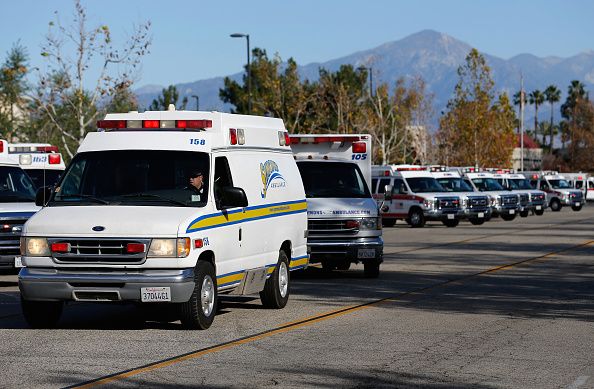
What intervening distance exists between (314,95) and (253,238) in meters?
56.6

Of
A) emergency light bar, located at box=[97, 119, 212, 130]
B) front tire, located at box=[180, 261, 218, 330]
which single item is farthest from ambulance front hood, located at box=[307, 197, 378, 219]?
front tire, located at box=[180, 261, 218, 330]

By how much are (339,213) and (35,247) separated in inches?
328

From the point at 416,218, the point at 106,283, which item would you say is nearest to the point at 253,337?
the point at 106,283

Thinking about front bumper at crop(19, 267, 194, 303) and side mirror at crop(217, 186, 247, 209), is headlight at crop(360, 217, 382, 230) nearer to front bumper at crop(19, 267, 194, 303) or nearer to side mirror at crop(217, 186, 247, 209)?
side mirror at crop(217, 186, 247, 209)

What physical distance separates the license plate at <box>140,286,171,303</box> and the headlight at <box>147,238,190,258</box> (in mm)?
359

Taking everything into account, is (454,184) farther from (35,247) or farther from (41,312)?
(35,247)

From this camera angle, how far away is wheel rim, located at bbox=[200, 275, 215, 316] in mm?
13515

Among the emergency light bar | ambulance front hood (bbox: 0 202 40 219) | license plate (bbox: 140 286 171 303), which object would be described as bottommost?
license plate (bbox: 140 286 171 303)

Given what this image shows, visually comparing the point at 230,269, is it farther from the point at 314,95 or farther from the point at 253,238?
the point at 314,95

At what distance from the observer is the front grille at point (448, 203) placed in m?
44.0

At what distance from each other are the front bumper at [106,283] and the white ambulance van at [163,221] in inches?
0.4

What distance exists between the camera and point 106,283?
1293 centimetres

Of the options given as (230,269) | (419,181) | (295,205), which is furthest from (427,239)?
(230,269)

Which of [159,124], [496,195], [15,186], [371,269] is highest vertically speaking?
[159,124]
